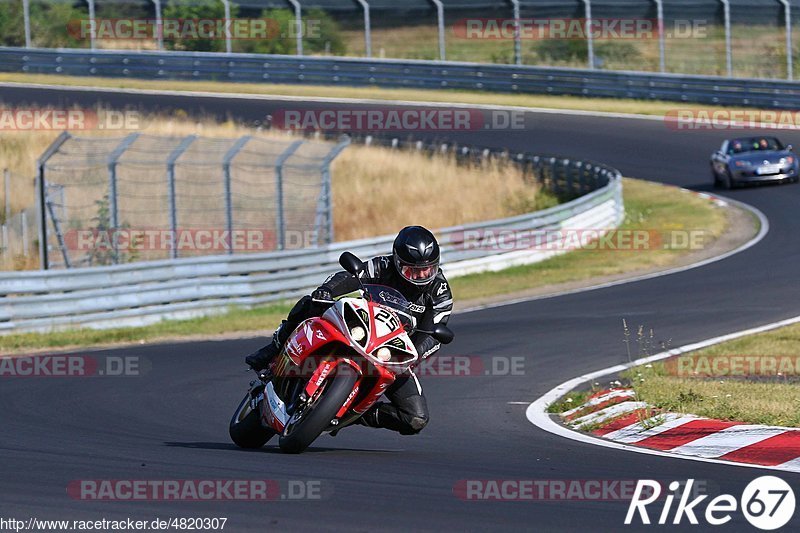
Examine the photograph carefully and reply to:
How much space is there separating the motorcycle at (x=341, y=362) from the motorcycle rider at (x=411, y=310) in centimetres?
13

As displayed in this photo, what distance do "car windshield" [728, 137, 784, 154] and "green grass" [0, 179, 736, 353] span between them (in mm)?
1553

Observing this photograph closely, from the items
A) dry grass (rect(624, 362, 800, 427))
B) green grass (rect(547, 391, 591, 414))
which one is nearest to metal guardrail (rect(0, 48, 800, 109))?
dry grass (rect(624, 362, 800, 427))

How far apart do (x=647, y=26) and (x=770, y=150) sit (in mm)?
→ 12927

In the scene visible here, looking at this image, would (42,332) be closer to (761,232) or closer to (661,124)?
(761,232)

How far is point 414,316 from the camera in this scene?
8.23 m

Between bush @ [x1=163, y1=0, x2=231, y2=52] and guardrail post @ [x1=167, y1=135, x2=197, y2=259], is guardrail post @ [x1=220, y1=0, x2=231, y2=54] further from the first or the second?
guardrail post @ [x1=167, y1=135, x2=197, y2=259]

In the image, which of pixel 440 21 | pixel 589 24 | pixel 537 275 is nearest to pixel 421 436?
pixel 537 275

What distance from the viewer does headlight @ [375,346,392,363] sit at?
25.2 ft

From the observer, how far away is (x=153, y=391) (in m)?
12.2

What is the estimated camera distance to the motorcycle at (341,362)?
25.1 feet

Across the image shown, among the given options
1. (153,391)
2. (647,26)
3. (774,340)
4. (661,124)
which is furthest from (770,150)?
(153,391)

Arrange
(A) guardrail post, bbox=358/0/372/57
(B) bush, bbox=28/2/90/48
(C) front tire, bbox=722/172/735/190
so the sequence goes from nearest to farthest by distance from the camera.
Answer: (C) front tire, bbox=722/172/735/190
(A) guardrail post, bbox=358/0/372/57
(B) bush, bbox=28/2/90/48

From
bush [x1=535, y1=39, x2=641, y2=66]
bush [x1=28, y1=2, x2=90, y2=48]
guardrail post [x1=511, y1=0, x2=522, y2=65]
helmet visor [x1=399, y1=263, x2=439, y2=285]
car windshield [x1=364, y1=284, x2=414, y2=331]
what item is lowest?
car windshield [x1=364, y1=284, x2=414, y2=331]

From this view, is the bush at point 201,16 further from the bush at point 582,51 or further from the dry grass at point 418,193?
the dry grass at point 418,193
